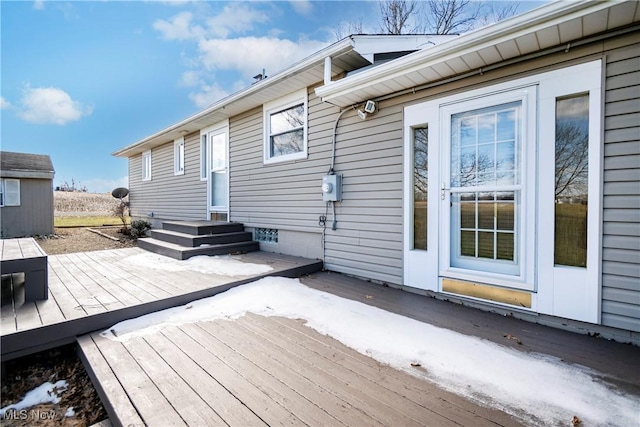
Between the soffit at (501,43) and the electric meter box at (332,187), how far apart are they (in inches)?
49.2

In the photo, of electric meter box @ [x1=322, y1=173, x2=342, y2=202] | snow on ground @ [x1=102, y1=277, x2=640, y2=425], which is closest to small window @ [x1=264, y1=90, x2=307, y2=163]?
electric meter box @ [x1=322, y1=173, x2=342, y2=202]

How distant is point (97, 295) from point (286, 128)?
392 centimetres

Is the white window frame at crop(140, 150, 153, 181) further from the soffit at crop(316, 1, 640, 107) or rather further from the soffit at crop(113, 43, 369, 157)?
the soffit at crop(316, 1, 640, 107)

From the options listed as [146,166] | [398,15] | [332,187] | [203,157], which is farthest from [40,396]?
[398,15]

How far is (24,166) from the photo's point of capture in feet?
34.2

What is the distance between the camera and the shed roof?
32.8 feet

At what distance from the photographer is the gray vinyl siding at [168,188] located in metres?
7.96

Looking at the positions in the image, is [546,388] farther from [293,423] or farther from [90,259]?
[90,259]

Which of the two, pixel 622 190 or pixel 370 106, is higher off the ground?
pixel 370 106

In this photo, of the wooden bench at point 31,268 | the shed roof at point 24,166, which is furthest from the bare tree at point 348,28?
the shed roof at point 24,166

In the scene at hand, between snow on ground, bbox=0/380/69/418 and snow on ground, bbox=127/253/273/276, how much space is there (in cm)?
193

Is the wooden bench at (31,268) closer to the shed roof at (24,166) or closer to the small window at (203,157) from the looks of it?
the small window at (203,157)

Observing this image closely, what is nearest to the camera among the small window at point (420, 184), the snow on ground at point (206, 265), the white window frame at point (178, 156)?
the small window at point (420, 184)

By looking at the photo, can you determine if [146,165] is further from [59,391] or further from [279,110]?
[59,391]
